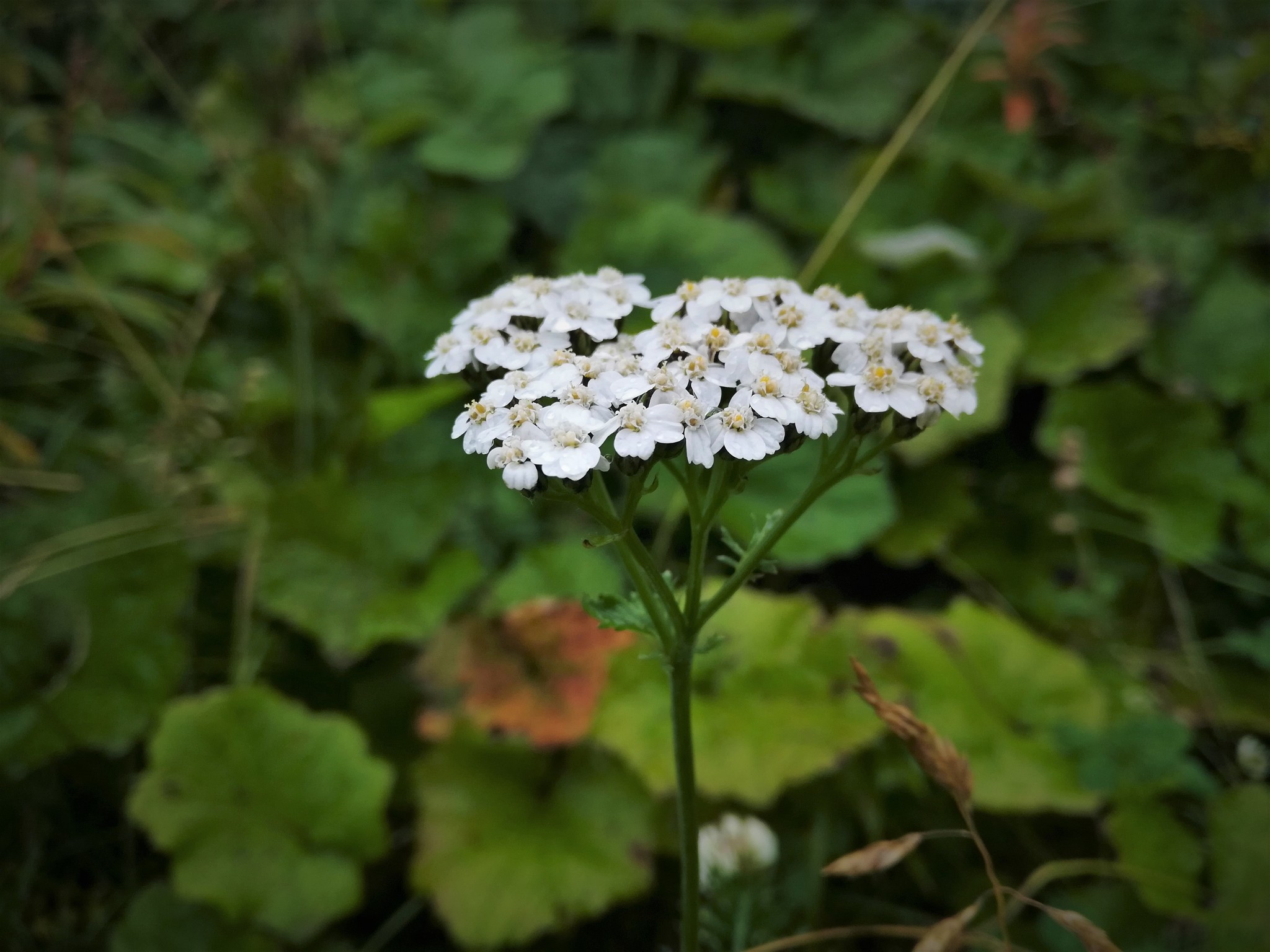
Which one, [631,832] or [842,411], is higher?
[842,411]

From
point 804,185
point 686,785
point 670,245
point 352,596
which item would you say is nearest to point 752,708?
point 686,785

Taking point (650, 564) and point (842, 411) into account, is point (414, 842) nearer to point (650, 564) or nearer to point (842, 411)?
point (650, 564)

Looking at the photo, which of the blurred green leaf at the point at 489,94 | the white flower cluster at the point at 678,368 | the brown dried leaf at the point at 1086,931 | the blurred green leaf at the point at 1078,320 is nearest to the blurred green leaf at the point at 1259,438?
the blurred green leaf at the point at 1078,320

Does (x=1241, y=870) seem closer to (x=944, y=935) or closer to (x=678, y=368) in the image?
(x=944, y=935)

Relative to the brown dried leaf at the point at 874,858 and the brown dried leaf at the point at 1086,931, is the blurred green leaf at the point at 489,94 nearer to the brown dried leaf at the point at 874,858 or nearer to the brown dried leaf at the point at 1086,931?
the brown dried leaf at the point at 874,858

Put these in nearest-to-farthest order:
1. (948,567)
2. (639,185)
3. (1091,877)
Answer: (1091,877), (948,567), (639,185)


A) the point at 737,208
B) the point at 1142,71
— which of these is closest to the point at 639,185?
the point at 737,208

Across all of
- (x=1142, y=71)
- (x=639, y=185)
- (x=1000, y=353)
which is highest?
(x=1142, y=71)
